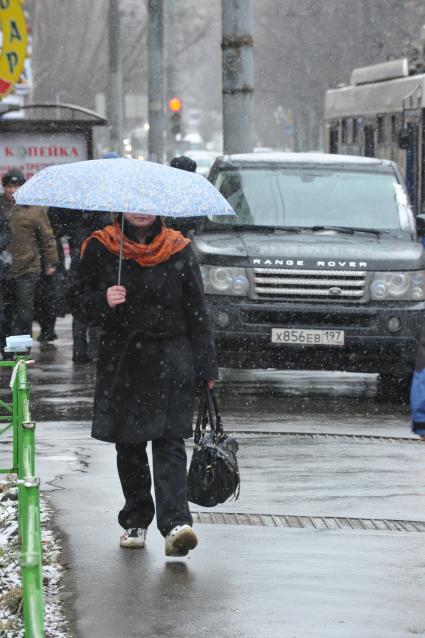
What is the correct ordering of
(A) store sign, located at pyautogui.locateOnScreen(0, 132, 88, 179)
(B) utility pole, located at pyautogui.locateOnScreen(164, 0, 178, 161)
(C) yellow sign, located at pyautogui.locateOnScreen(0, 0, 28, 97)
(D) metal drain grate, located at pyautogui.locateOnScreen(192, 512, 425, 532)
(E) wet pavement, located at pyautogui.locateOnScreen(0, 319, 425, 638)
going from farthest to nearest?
(B) utility pole, located at pyautogui.locateOnScreen(164, 0, 178, 161) → (C) yellow sign, located at pyautogui.locateOnScreen(0, 0, 28, 97) → (A) store sign, located at pyautogui.locateOnScreen(0, 132, 88, 179) → (D) metal drain grate, located at pyautogui.locateOnScreen(192, 512, 425, 532) → (E) wet pavement, located at pyautogui.locateOnScreen(0, 319, 425, 638)

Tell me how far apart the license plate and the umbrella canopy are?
4.80 m

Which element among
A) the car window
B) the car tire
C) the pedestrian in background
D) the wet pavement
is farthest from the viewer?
the pedestrian in background

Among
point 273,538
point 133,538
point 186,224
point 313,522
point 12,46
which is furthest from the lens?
point 12,46

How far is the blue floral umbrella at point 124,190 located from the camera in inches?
278

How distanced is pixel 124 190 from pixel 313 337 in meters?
5.33

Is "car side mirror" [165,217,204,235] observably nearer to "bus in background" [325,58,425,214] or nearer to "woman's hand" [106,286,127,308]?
"woman's hand" [106,286,127,308]

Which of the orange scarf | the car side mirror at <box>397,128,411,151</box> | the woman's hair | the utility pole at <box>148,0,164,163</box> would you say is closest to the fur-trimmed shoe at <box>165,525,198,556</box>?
the orange scarf

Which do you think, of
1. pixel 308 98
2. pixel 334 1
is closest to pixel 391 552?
pixel 334 1

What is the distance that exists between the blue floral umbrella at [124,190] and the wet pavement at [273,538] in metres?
1.43

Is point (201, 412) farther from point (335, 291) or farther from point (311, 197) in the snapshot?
point (311, 197)

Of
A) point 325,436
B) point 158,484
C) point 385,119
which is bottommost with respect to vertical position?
point 325,436

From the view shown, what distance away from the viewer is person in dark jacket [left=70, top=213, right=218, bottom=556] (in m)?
7.21

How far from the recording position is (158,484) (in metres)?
7.25

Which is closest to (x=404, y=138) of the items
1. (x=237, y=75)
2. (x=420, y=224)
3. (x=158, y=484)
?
(x=237, y=75)
